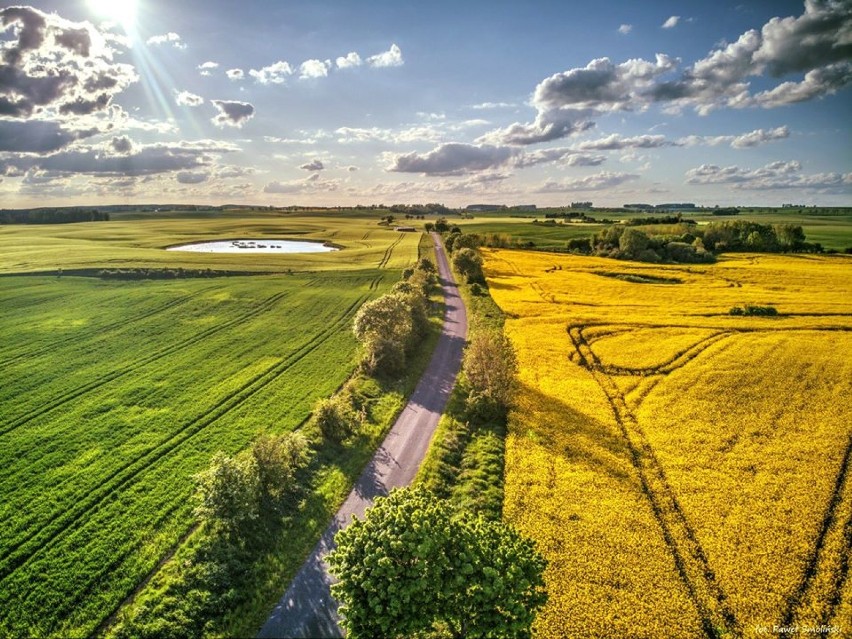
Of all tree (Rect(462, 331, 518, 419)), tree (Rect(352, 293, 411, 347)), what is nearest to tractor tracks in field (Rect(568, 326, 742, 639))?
tree (Rect(462, 331, 518, 419))

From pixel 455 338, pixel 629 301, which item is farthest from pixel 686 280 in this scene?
pixel 455 338

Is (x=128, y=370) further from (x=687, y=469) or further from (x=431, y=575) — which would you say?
(x=687, y=469)

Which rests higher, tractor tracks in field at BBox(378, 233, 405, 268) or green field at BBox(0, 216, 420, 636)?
tractor tracks in field at BBox(378, 233, 405, 268)

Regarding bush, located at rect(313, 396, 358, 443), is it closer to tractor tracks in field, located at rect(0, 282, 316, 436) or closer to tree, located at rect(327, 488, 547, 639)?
tree, located at rect(327, 488, 547, 639)

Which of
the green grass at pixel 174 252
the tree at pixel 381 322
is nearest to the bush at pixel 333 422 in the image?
the tree at pixel 381 322

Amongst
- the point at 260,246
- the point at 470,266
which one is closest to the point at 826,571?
the point at 470,266

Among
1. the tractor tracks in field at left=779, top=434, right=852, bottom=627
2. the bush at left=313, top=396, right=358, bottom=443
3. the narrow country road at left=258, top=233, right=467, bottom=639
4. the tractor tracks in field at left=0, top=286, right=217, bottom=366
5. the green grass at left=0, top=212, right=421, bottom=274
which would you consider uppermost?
the green grass at left=0, top=212, right=421, bottom=274

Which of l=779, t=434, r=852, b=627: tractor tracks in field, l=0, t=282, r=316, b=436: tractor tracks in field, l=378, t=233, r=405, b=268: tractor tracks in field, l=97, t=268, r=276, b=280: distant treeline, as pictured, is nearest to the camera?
l=779, t=434, r=852, b=627: tractor tracks in field
